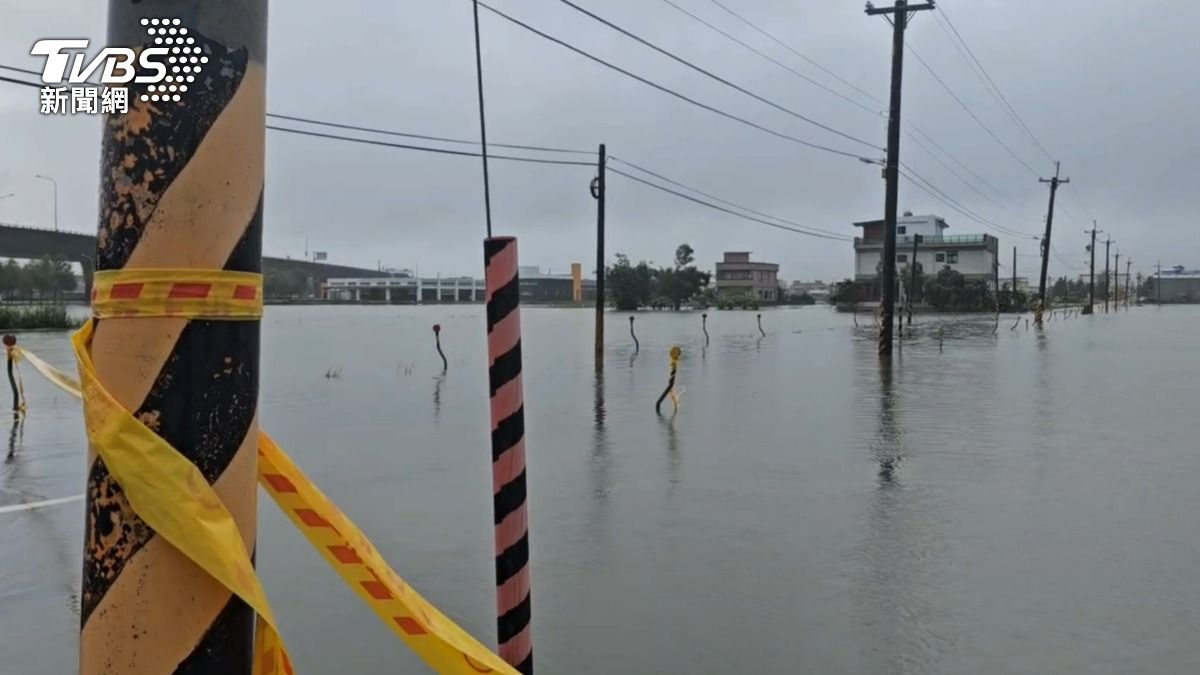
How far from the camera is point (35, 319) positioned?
3803cm

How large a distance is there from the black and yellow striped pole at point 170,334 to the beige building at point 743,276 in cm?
12622

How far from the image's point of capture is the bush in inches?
1476

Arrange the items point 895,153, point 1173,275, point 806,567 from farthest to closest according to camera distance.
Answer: point 1173,275
point 895,153
point 806,567

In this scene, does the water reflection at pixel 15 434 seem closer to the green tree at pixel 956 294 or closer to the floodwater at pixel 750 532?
the floodwater at pixel 750 532

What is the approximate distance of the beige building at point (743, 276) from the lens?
130 metres

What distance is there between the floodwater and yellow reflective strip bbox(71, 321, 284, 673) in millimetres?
3069

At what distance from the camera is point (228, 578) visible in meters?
1.74

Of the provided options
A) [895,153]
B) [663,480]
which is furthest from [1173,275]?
[663,480]

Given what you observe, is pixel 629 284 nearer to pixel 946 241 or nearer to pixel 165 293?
pixel 946 241

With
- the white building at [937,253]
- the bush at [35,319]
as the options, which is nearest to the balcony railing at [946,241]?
the white building at [937,253]

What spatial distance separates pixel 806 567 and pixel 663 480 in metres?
2.96

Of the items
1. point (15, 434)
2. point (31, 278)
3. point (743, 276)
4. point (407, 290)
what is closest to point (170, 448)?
point (15, 434)

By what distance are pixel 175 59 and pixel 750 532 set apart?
6.01m

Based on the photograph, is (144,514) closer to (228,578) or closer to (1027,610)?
(228,578)
